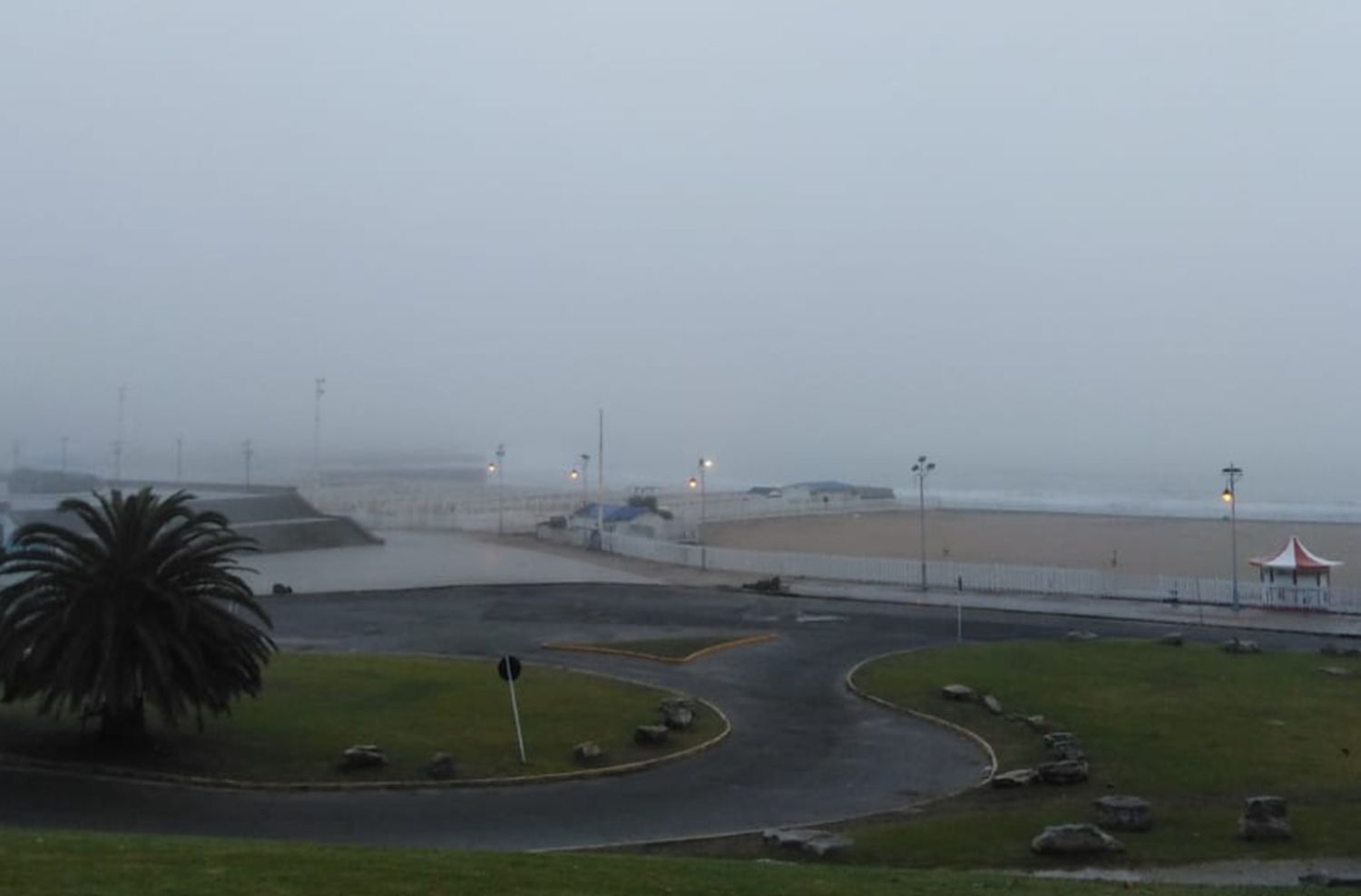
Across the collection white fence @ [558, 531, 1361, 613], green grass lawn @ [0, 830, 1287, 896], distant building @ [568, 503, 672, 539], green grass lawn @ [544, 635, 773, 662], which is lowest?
green grass lawn @ [544, 635, 773, 662]

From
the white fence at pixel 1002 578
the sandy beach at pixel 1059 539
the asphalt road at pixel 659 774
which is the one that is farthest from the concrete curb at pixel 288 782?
the sandy beach at pixel 1059 539

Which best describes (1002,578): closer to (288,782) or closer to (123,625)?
(288,782)

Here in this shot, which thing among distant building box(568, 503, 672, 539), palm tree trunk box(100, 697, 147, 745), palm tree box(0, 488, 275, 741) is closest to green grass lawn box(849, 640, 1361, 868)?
palm tree box(0, 488, 275, 741)

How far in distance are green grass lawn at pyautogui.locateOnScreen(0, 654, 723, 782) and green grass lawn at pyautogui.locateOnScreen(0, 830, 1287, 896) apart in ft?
25.6

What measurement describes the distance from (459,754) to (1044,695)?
12135 mm

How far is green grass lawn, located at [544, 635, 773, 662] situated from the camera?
109ft

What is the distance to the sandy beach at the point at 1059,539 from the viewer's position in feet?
212

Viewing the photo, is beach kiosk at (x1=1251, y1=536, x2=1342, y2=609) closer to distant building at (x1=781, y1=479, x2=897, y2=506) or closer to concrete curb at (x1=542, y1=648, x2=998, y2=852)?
concrete curb at (x1=542, y1=648, x2=998, y2=852)

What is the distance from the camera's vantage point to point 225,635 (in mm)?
21953

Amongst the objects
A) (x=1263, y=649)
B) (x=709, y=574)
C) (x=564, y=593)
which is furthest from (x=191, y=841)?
(x=709, y=574)

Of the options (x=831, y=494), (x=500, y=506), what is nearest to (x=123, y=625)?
(x=500, y=506)

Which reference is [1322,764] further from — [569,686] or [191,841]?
[191,841]

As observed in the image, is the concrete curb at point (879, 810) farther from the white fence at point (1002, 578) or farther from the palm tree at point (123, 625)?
the white fence at point (1002, 578)

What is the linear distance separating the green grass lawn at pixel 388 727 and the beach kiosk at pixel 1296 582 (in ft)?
86.8
